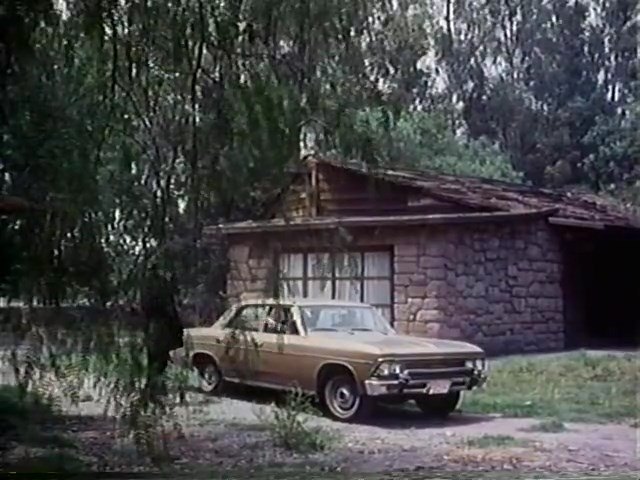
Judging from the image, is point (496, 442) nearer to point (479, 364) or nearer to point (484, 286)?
point (479, 364)

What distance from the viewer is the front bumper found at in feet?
9.13

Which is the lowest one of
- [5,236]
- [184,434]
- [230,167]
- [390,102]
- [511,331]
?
[184,434]

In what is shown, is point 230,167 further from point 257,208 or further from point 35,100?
point 35,100

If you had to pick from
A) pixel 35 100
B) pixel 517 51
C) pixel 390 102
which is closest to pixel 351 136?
pixel 390 102

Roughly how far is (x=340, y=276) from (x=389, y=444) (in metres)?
0.53

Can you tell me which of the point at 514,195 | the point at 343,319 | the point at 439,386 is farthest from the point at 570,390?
the point at 343,319

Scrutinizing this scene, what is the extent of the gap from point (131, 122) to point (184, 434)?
960 mm

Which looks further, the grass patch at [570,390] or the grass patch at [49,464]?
the grass patch at [49,464]

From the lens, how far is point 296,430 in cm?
280

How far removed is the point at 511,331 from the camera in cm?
282

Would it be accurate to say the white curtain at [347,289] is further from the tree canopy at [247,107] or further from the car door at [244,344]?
the tree canopy at [247,107]

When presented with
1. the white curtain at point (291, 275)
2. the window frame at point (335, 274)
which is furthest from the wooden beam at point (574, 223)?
the white curtain at point (291, 275)

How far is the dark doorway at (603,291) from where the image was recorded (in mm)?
2781

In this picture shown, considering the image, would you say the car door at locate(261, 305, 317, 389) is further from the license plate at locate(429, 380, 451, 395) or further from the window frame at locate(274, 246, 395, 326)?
the license plate at locate(429, 380, 451, 395)
